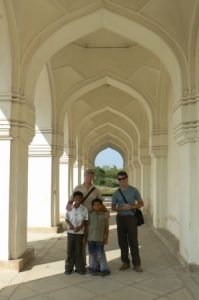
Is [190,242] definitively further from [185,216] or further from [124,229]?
[124,229]

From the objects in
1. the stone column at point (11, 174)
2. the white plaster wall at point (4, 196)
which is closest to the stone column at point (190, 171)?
the stone column at point (11, 174)

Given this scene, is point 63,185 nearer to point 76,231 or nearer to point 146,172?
point 146,172

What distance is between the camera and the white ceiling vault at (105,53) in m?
6.47

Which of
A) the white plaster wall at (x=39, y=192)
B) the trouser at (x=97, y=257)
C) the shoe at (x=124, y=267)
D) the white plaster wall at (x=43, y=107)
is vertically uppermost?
the white plaster wall at (x=43, y=107)

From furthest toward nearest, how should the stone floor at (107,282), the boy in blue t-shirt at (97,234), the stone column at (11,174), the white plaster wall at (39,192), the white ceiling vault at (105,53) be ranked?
the white plaster wall at (39,192) < the white ceiling vault at (105,53) < the stone column at (11,174) < the boy in blue t-shirt at (97,234) < the stone floor at (107,282)

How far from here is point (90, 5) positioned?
22.3ft

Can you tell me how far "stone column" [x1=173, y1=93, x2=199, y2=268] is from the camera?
19.7 ft

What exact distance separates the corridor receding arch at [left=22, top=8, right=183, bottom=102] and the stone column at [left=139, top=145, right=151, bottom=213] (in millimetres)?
7860

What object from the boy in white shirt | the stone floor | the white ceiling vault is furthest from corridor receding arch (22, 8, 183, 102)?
the stone floor

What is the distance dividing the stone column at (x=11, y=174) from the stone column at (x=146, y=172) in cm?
880

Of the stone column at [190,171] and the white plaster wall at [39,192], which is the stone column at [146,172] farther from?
the stone column at [190,171]

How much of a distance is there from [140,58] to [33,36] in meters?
4.60

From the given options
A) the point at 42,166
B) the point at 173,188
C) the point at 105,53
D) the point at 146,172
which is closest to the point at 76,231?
the point at 173,188

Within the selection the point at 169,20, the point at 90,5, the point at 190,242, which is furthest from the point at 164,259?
the point at 90,5
